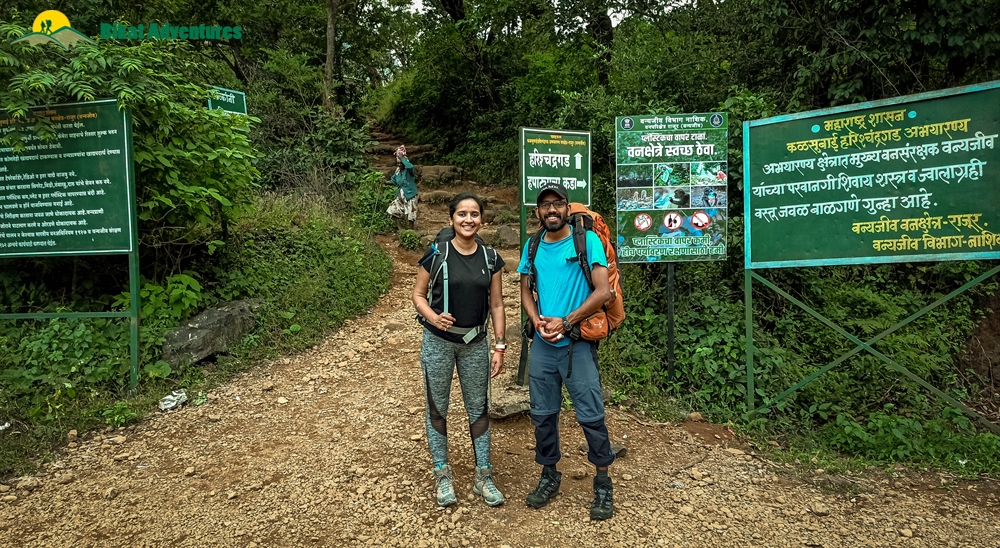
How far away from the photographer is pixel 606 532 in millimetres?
3229

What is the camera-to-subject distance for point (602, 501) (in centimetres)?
335

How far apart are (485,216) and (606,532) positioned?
830 centimetres

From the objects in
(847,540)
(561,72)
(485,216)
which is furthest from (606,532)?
(561,72)

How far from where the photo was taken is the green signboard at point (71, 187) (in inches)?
207

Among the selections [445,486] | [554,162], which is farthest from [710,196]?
[445,486]

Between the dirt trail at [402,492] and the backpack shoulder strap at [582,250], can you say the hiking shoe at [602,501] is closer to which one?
the dirt trail at [402,492]

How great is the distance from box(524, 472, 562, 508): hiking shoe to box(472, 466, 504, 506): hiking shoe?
178mm

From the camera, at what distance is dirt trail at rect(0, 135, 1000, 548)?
3256mm

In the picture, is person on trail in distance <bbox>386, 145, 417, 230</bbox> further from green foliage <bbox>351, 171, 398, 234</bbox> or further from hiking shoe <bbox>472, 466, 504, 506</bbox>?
hiking shoe <bbox>472, 466, 504, 506</bbox>

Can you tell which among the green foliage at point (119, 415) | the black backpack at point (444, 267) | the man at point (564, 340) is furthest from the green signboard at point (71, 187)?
the man at point (564, 340)

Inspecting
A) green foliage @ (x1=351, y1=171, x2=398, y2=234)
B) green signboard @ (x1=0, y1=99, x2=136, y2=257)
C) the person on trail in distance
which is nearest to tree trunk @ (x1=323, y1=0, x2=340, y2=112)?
green foliage @ (x1=351, y1=171, x2=398, y2=234)

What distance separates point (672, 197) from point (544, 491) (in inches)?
107

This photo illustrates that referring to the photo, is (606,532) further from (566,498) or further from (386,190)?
(386,190)

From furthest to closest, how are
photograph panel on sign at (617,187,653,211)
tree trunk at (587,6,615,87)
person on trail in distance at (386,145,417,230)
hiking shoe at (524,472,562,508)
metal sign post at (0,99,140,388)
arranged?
1. tree trunk at (587,6,615,87)
2. person on trail in distance at (386,145,417,230)
3. metal sign post at (0,99,140,388)
4. photograph panel on sign at (617,187,653,211)
5. hiking shoe at (524,472,562,508)
